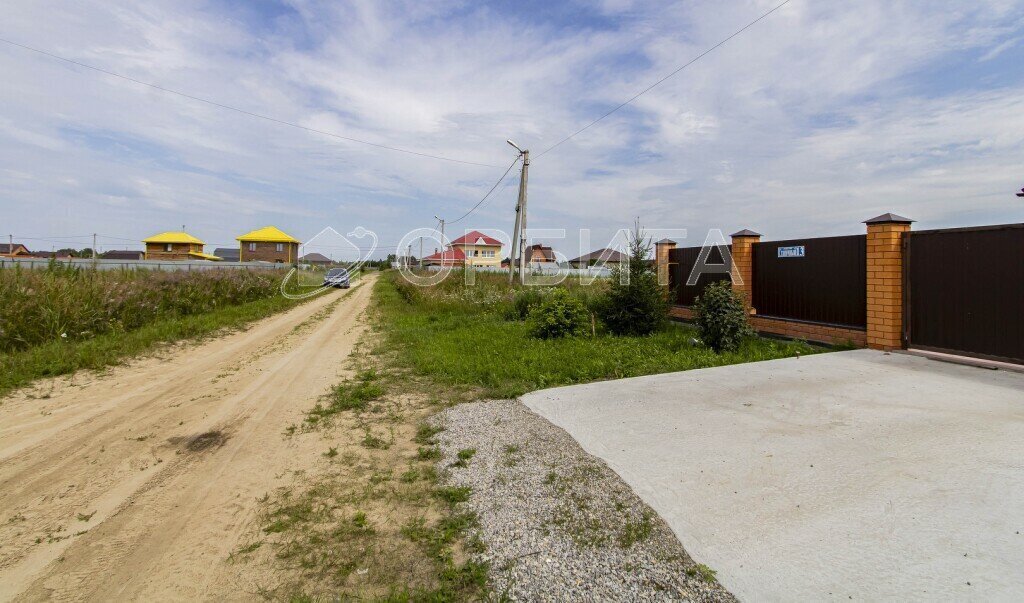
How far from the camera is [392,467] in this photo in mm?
3457

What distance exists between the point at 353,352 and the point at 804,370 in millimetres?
7046

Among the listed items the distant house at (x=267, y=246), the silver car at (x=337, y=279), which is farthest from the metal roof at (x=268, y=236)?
the silver car at (x=337, y=279)

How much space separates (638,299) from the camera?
9086 millimetres

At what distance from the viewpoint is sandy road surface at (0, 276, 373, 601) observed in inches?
90.1

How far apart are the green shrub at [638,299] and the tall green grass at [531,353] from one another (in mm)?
401

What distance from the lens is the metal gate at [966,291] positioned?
5.41m

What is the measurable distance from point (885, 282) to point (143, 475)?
906cm

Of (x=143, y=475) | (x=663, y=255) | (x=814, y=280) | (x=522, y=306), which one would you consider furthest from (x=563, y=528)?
(x=663, y=255)

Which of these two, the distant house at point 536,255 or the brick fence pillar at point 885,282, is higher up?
the distant house at point 536,255

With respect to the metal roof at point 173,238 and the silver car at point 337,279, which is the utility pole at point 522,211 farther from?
the metal roof at point 173,238

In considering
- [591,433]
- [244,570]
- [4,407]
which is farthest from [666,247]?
[4,407]

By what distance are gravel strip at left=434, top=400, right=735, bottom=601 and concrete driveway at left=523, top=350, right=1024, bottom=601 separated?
0.15 meters

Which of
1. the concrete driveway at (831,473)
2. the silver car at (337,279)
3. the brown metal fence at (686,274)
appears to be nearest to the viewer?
the concrete driveway at (831,473)

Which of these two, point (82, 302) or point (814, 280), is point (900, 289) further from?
point (82, 302)
